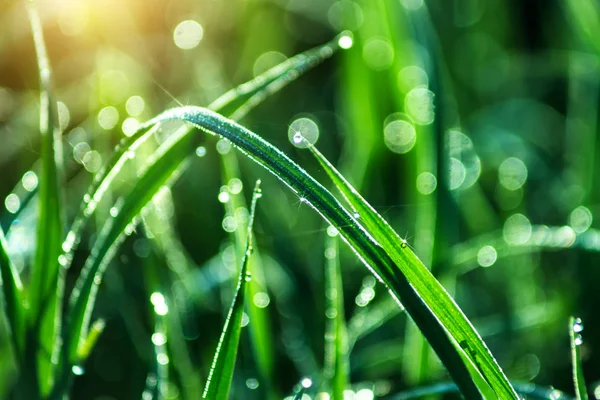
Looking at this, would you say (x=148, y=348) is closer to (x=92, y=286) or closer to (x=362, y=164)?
(x=92, y=286)

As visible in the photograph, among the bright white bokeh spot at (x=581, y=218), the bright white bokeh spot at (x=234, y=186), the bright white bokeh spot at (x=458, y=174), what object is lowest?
the bright white bokeh spot at (x=234, y=186)

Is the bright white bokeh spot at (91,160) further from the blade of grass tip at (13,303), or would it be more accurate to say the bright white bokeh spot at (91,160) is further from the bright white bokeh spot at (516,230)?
the bright white bokeh spot at (516,230)

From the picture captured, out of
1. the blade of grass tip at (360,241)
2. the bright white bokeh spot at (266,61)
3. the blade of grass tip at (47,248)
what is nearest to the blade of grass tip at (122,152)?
the blade of grass tip at (47,248)

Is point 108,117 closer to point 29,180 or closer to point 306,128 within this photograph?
point 29,180

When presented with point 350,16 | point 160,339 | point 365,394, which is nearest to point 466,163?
point 350,16

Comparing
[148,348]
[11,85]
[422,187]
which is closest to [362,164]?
[422,187]
